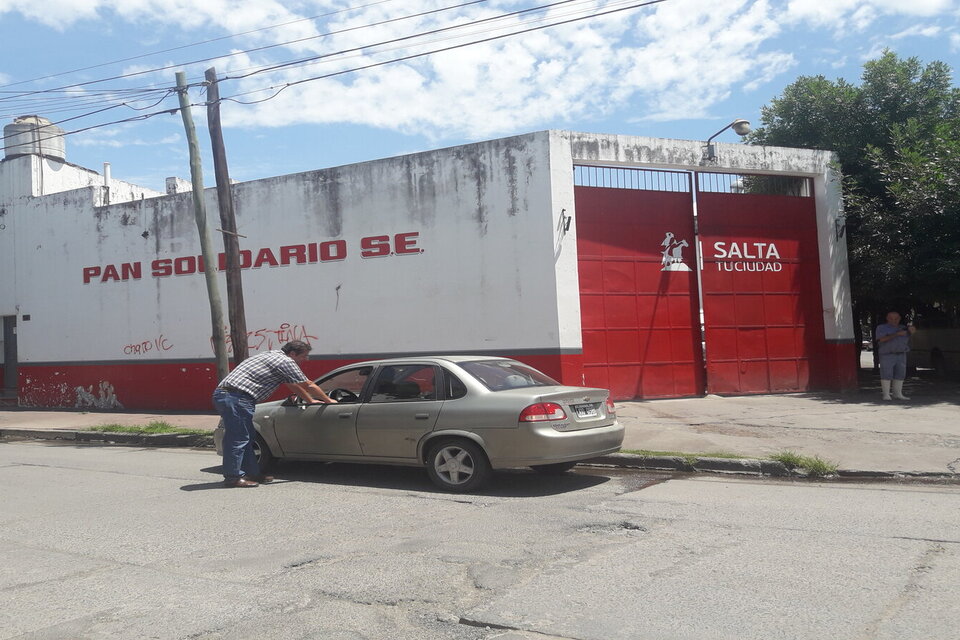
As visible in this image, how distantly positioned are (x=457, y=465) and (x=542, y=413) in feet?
3.36

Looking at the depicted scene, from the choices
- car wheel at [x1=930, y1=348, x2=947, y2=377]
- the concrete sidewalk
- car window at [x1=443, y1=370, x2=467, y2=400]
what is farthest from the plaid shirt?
car wheel at [x1=930, y1=348, x2=947, y2=377]

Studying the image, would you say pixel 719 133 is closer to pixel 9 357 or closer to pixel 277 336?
pixel 277 336

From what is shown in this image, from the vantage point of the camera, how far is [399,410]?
7.99 m

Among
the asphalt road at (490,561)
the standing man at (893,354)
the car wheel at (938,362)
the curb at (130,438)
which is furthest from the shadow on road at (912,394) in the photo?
the curb at (130,438)

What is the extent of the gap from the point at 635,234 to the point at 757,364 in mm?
3383

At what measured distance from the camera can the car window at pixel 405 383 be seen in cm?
801

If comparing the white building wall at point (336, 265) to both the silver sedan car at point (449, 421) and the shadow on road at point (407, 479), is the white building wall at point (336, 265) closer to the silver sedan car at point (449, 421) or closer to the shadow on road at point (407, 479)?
the shadow on road at point (407, 479)

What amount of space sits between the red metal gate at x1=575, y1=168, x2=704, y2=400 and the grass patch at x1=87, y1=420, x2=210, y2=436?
265 inches

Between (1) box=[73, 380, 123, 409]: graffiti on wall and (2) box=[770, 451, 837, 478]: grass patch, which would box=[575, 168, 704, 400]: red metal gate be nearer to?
(2) box=[770, 451, 837, 478]: grass patch

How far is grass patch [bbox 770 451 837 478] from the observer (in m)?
8.18

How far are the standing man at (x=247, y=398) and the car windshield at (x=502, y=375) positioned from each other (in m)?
1.66

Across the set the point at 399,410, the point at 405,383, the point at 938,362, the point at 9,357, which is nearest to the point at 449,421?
the point at 399,410

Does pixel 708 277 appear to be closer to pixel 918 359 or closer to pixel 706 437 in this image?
pixel 706 437

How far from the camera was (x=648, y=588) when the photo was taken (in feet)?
14.9
